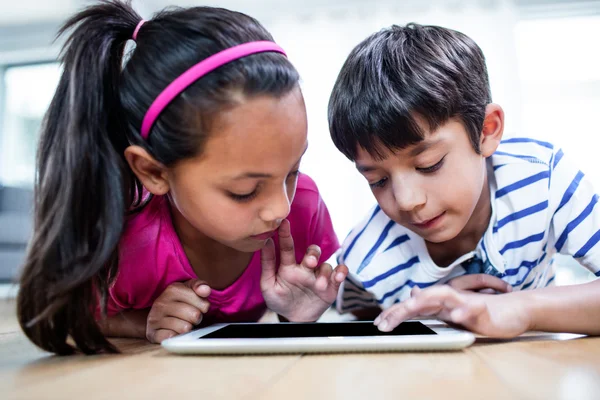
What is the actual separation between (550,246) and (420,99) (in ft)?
1.45

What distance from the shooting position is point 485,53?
3.07 meters

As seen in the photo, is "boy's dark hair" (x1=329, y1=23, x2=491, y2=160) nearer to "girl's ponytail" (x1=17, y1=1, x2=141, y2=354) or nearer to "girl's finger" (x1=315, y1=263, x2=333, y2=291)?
"girl's finger" (x1=315, y1=263, x2=333, y2=291)

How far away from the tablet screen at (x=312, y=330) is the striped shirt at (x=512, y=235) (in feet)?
1.07

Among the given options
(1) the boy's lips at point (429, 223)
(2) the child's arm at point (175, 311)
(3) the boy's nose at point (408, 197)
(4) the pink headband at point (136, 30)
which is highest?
(4) the pink headband at point (136, 30)

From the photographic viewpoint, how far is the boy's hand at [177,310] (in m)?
0.82

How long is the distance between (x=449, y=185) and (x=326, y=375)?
499 mm

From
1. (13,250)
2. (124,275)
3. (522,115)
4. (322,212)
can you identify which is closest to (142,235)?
(124,275)

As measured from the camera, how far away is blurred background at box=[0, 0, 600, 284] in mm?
3078

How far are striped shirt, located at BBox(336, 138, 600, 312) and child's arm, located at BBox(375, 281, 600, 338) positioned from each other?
9.2 inches

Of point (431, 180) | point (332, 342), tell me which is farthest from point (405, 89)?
point (332, 342)

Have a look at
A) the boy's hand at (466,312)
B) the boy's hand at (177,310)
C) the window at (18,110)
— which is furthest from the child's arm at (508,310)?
the window at (18,110)

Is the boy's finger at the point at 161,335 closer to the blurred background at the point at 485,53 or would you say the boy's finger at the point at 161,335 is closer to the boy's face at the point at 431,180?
the boy's face at the point at 431,180

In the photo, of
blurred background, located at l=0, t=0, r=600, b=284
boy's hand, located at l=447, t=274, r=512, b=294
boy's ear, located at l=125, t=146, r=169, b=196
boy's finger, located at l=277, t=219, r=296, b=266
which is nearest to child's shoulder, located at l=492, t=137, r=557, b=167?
boy's hand, located at l=447, t=274, r=512, b=294

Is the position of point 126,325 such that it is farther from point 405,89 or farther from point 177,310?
point 405,89
